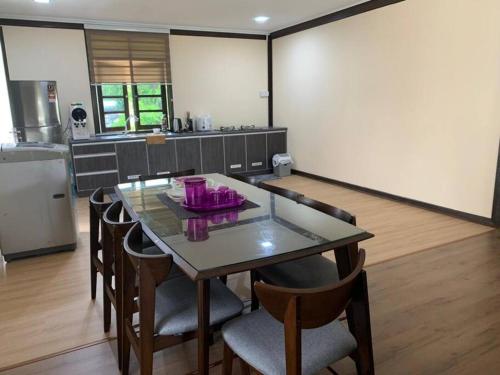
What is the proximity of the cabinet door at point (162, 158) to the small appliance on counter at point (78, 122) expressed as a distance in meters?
0.93

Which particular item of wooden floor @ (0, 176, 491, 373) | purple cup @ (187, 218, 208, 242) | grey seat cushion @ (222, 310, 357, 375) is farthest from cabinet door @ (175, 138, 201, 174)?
grey seat cushion @ (222, 310, 357, 375)

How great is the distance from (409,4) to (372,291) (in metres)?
3.46

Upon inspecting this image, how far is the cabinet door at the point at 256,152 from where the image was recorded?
6328 mm

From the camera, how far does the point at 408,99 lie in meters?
4.43

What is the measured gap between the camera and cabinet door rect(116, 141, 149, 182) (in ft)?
17.5

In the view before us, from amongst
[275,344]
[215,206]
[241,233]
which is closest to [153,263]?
[241,233]

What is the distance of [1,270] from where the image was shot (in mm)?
3055

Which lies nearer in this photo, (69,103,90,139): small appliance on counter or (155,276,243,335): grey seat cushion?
(155,276,243,335): grey seat cushion

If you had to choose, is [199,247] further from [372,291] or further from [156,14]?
[156,14]

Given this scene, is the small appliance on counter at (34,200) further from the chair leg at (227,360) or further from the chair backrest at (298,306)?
the chair backrest at (298,306)

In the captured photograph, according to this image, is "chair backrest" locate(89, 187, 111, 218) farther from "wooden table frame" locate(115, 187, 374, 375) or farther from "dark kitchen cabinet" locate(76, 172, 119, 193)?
"dark kitchen cabinet" locate(76, 172, 119, 193)

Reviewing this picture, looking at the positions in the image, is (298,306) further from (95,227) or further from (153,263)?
(95,227)

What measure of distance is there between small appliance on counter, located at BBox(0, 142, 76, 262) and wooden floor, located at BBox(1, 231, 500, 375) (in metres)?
1.59

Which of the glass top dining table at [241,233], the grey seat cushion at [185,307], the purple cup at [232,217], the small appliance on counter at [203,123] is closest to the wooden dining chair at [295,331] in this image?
the grey seat cushion at [185,307]
